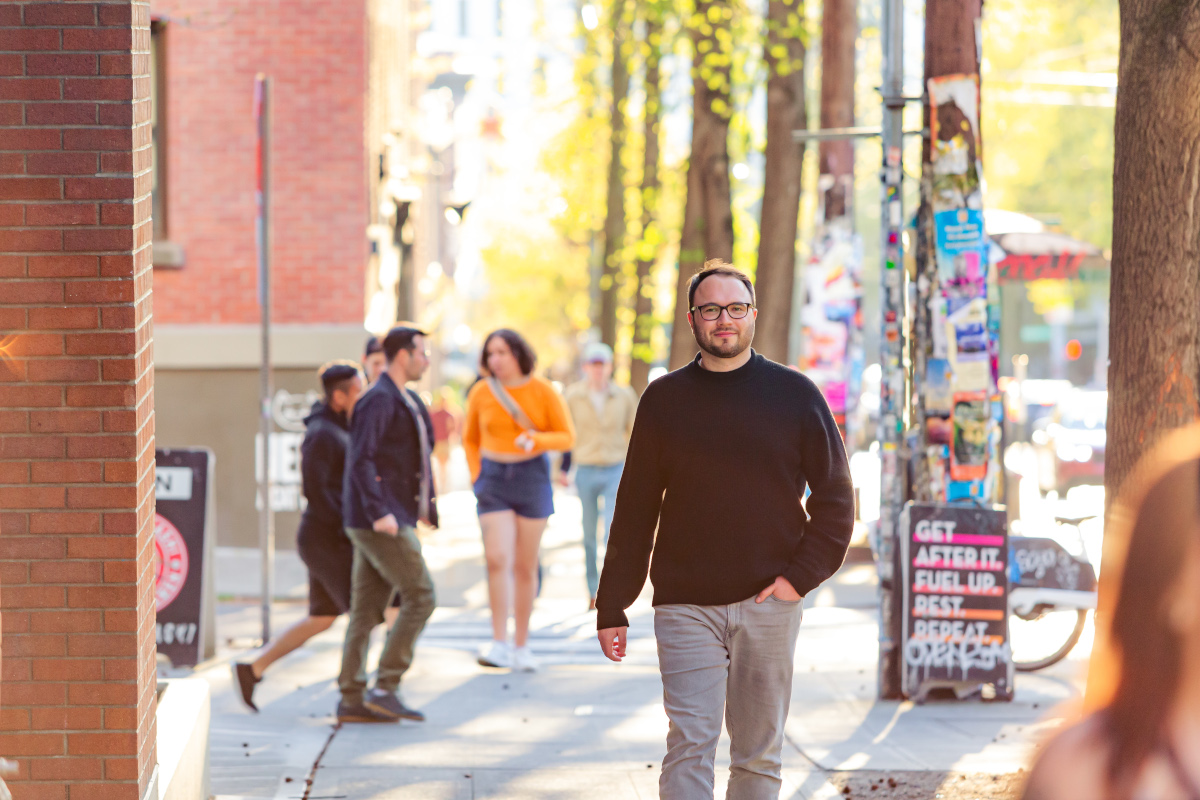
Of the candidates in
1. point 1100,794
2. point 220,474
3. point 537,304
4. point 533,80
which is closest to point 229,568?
point 220,474

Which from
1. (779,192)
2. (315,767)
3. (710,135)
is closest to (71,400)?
(315,767)

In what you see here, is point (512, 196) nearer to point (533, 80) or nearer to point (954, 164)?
point (533, 80)

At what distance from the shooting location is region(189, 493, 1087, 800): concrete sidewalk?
6156 millimetres

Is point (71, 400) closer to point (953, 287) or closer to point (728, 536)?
point (728, 536)

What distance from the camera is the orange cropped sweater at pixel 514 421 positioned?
8.96 m

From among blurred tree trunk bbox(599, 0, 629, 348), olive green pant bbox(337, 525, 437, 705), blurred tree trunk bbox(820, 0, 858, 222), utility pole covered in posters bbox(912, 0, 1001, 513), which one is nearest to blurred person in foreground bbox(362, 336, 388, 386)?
olive green pant bbox(337, 525, 437, 705)

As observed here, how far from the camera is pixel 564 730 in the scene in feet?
23.7

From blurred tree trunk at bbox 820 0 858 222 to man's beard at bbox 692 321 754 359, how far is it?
35.3 ft

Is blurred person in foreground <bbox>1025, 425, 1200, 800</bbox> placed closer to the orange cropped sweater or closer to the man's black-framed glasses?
the man's black-framed glasses

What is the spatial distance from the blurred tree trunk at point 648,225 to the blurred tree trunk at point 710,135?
132 cm

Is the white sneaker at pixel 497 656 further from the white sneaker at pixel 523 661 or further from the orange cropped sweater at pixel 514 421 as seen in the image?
the orange cropped sweater at pixel 514 421

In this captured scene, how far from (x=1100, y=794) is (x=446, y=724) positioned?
5914 mm

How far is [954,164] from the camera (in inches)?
313

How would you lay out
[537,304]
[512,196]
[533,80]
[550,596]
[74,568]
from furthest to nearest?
1. [537,304]
2. [512,196]
3. [533,80]
4. [550,596]
5. [74,568]
